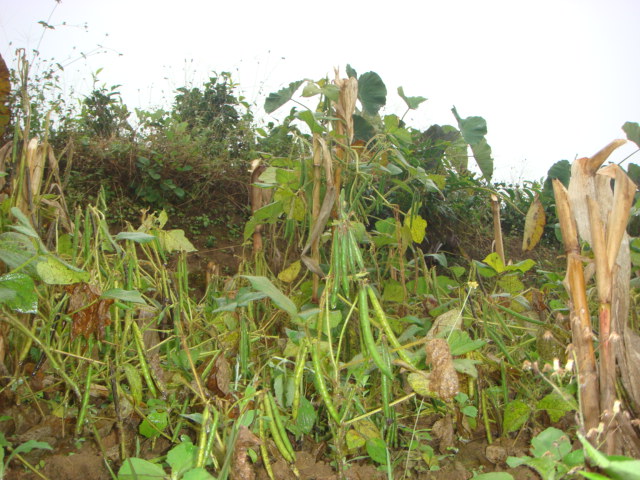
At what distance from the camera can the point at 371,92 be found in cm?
195

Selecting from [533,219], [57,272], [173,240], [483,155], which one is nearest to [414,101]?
[533,219]

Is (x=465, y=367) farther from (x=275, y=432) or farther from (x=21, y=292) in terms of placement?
(x=21, y=292)

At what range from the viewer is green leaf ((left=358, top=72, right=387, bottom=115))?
1.93 m

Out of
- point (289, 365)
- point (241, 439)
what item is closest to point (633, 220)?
point (289, 365)

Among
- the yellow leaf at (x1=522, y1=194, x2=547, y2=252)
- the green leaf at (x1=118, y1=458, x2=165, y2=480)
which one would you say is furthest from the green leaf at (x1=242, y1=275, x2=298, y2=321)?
the yellow leaf at (x1=522, y1=194, x2=547, y2=252)

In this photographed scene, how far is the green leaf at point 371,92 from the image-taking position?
193cm

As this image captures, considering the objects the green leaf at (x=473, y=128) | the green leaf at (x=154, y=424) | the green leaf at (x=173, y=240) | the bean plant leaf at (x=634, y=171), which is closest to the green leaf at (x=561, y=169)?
the bean plant leaf at (x=634, y=171)

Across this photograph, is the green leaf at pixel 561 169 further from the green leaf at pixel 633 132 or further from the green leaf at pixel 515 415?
the green leaf at pixel 515 415

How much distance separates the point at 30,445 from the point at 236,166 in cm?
266

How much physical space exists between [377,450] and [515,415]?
32 cm

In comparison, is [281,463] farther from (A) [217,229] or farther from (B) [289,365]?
(A) [217,229]

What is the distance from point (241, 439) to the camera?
2.64 feet

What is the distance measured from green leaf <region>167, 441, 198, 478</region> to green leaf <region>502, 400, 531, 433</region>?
0.68m

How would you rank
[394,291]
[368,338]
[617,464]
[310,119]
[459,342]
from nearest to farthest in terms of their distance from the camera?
[617,464] < [368,338] < [459,342] < [310,119] < [394,291]
